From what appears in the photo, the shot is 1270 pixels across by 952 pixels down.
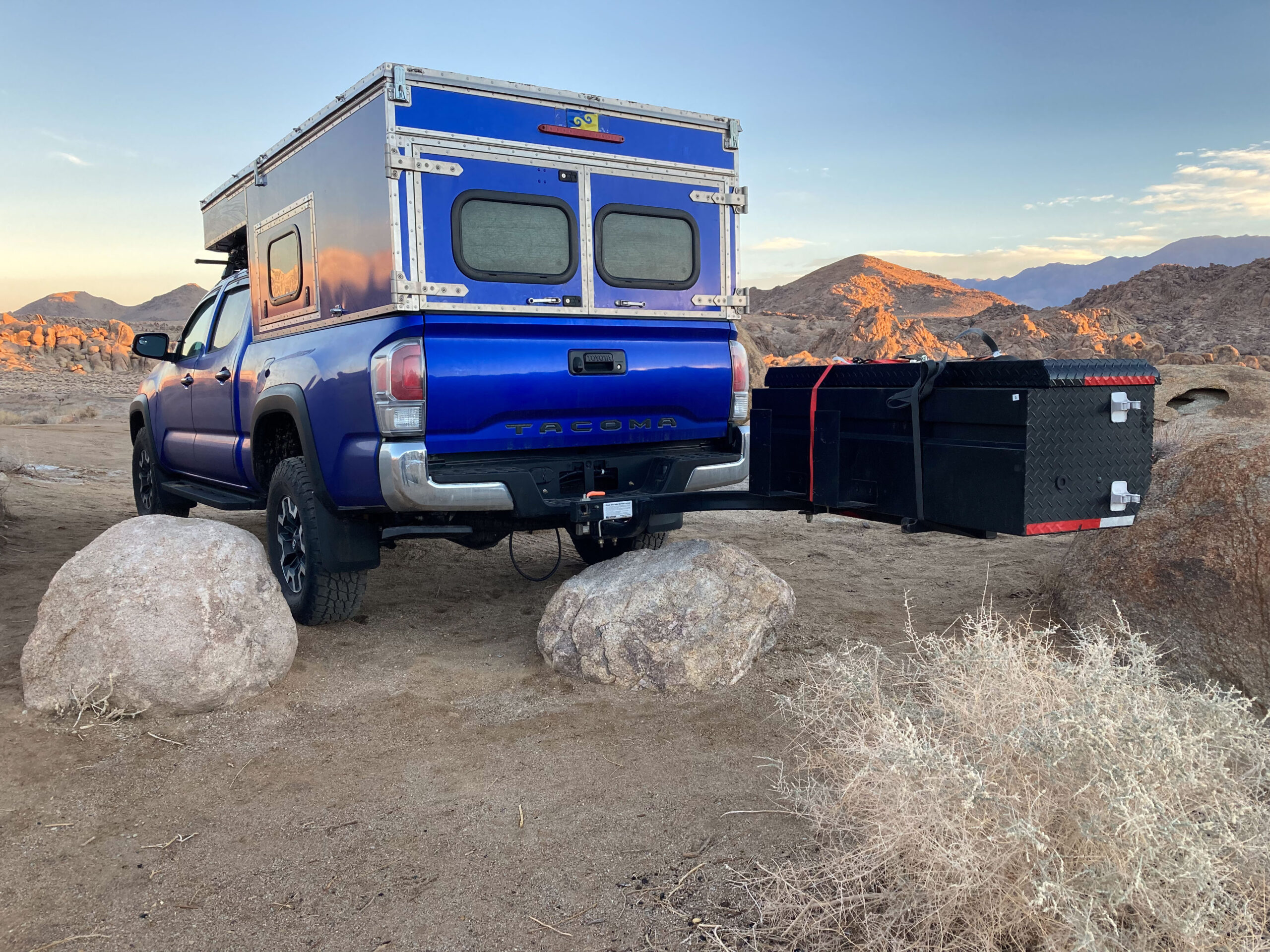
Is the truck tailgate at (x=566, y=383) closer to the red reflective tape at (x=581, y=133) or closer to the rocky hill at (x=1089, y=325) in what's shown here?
the red reflective tape at (x=581, y=133)

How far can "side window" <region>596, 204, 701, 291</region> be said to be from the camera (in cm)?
512

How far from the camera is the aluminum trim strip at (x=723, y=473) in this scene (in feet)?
17.4

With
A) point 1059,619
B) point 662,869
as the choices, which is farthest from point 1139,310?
point 662,869

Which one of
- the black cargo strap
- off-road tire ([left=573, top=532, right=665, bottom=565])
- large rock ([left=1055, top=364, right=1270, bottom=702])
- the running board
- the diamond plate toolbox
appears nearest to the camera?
the diamond plate toolbox

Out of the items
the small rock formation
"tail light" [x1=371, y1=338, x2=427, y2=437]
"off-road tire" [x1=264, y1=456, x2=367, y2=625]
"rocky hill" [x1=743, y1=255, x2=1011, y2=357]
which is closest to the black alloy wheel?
"off-road tire" [x1=264, y1=456, x2=367, y2=625]

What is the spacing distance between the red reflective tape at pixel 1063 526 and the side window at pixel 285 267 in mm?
4030

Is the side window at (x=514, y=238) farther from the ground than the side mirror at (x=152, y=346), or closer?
farther from the ground

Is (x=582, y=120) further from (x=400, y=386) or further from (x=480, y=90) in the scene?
(x=400, y=386)

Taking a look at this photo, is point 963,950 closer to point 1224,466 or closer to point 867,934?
point 867,934

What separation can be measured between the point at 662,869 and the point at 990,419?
216 cm

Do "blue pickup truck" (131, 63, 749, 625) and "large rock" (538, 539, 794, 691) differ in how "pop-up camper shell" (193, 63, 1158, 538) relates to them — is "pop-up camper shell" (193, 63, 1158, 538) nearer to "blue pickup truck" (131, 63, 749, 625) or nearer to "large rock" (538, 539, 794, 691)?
"blue pickup truck" (131, 63, 749, 625)

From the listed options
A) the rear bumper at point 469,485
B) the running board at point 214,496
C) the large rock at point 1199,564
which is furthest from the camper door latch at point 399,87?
the large rock at point 1199,564

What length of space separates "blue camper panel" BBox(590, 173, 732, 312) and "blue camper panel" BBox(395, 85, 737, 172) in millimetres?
154

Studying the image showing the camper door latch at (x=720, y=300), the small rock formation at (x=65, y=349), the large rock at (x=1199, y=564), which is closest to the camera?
the large rock at (x=1199, y=564)
